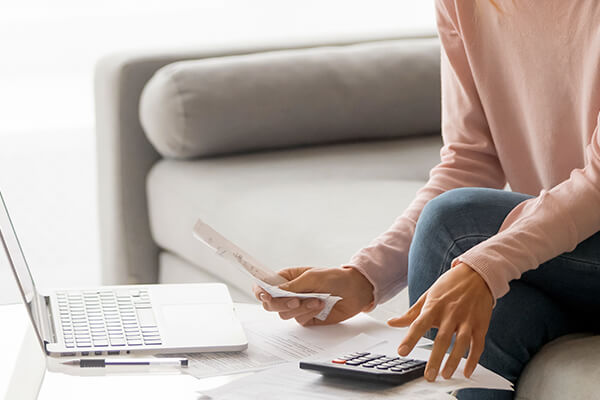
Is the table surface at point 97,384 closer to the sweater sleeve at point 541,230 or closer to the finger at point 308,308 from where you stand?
the finger at point 308,308

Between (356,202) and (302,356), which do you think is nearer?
Answer: (302,356)

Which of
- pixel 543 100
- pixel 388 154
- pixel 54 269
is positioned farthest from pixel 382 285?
pixel 54 269

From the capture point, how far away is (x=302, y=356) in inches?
36.6

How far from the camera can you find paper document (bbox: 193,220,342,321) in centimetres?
94

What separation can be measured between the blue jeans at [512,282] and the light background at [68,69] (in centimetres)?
195

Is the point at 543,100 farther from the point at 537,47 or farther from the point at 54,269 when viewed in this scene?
the point at 54,269

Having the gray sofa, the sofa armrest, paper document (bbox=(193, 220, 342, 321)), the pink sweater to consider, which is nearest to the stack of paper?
paper document (bbox=(193, 220, 342, 321))

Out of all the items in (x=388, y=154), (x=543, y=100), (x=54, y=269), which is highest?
(x=543, y=100)

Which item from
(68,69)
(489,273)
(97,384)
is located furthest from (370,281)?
(68,69)

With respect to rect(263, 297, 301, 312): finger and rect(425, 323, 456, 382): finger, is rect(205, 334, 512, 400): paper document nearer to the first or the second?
rect(425, 323, 456, 382): finger

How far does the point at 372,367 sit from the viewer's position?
829mm

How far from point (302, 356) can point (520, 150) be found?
17.6 inches

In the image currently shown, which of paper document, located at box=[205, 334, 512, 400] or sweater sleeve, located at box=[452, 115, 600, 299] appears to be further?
sweater sleeve, located at box=[452, 115, 600, 299]

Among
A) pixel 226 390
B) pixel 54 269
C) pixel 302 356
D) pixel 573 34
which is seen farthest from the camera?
pixel 54 269
